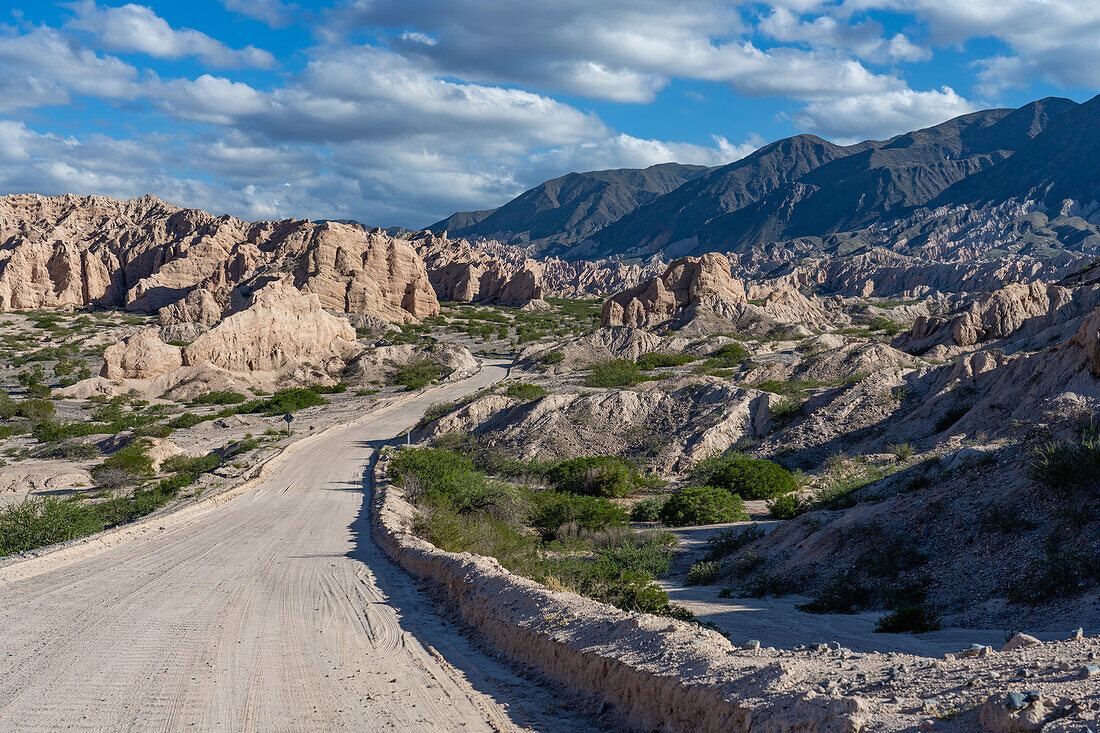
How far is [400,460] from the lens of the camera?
26.5 m

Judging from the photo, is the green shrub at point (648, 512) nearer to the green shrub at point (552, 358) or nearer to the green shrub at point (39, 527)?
the green shrub at point (39, 527)

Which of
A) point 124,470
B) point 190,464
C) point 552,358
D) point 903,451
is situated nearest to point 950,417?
point 903,451

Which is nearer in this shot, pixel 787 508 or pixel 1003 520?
pixel 1003 520

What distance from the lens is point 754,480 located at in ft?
71.9

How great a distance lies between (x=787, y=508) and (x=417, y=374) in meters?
43.1

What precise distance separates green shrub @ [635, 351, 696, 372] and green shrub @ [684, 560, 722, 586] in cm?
3674

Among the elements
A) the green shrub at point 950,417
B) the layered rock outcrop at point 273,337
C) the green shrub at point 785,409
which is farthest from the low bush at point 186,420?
the green shrub at point 950,417

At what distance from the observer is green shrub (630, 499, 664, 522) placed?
2038 cm

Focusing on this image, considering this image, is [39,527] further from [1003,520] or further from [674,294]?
[674,294]

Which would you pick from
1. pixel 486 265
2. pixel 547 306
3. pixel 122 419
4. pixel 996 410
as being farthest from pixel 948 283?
pixel 122 419

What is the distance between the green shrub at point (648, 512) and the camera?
66.8 ft

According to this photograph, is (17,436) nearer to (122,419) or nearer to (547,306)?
(122,419)

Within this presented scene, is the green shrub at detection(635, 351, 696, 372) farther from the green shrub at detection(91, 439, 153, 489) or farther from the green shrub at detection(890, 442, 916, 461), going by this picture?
the green shrub at detection(91, 439, 153, 489)

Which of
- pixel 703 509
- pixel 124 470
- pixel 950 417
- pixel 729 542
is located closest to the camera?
pixel 729 542
